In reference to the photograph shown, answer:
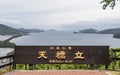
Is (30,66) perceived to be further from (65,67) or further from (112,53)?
(112,53)

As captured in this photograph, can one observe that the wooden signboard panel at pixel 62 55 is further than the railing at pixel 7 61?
Yes

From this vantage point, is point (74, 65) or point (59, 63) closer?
point (59, 63)

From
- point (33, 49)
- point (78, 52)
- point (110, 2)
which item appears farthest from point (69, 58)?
point (110, 2)

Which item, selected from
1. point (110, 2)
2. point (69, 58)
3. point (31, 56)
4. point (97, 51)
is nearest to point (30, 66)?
point (31, 56)

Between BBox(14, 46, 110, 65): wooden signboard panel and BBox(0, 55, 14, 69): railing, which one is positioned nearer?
BBox(0, 55, 14, 69): railing

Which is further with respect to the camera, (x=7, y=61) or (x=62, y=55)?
(x=62, y=55)

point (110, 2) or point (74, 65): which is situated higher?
point (110, 2)

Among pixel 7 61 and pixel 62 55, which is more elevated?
pixel 62 55

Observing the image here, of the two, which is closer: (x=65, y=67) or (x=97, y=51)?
(x=97, y=51)

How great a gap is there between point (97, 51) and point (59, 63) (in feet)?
7.76

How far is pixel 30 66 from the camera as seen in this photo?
2283cm

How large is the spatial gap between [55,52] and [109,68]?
11.5 feet

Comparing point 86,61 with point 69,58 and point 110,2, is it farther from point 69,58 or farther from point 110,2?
point 110,2

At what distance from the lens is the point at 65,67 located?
24.1m
